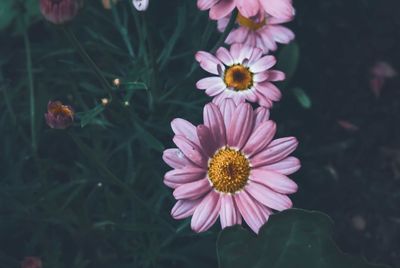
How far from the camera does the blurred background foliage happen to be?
141 centimetres

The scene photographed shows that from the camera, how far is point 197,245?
1462 mm

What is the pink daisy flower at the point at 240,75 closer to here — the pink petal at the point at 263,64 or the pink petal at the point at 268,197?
the pink petal at the point at 263,64

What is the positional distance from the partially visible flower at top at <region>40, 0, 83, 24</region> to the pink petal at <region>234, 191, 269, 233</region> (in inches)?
19.0

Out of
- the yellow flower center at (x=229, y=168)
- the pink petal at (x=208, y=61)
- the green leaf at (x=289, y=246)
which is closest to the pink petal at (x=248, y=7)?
the pink petal at (x=208, y=61)

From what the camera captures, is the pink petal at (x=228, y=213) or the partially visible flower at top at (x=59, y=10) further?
the pink petal at (x=228, y=213)

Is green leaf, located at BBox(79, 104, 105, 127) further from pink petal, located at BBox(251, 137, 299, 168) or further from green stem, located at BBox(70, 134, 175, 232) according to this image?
pink petal, located at BBox(251, 137, 299, 168)

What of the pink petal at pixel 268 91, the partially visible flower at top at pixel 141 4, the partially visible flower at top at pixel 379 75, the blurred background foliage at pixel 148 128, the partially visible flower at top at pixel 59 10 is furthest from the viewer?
the partially visible flower at top at pixel 379 75

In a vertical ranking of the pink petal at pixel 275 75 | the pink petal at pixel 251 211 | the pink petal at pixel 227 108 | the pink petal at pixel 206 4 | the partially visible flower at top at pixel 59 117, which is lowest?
the pink petal at pixel 251 211

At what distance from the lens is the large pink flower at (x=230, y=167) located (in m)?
1.12

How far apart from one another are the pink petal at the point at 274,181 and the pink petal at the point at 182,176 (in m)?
0.12

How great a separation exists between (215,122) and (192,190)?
139 mm

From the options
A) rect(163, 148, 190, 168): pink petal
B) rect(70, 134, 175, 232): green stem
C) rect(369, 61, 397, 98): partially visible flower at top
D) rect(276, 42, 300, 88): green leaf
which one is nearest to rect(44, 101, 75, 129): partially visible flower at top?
rect(70, 134, 175, 232): green stem

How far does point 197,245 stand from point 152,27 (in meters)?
0.60

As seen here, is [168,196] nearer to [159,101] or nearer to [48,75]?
[159,101]
